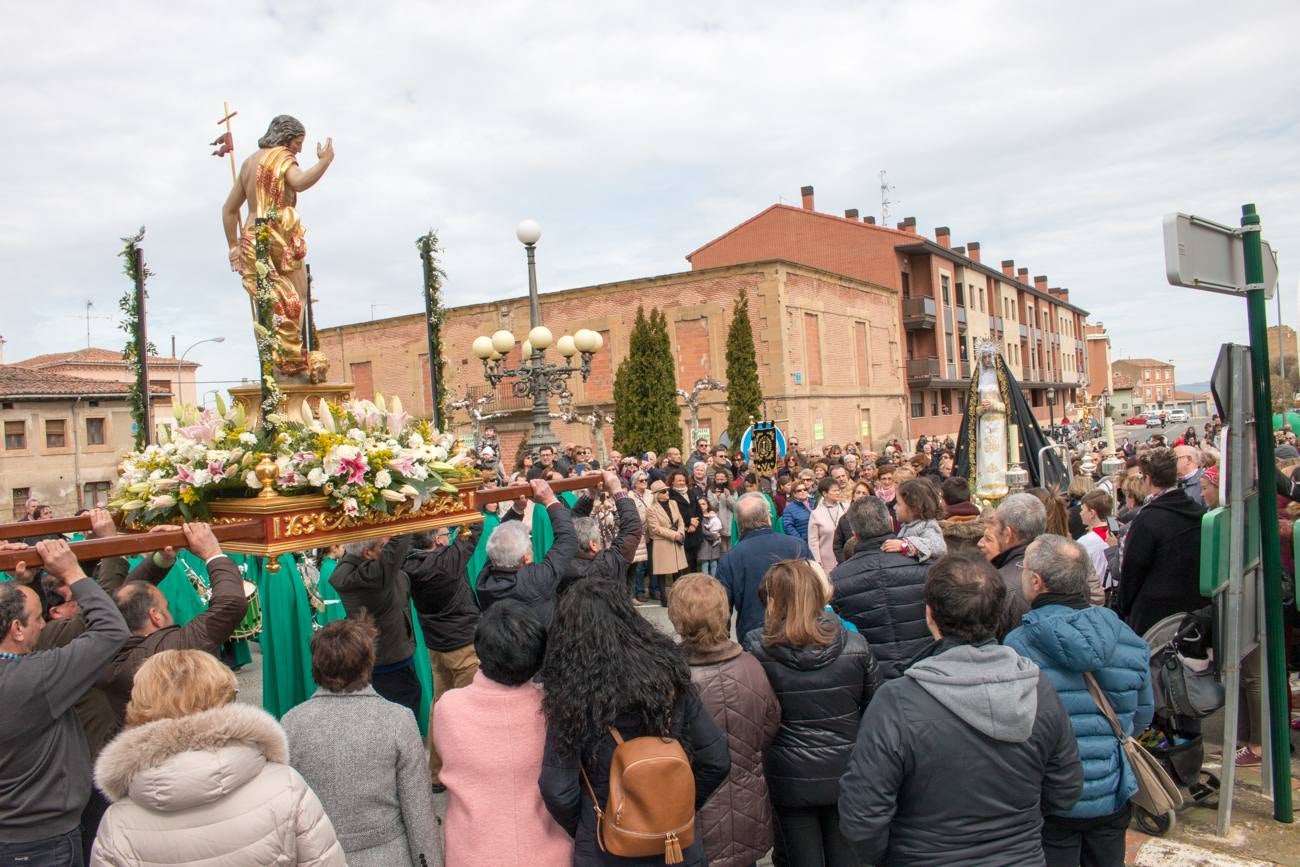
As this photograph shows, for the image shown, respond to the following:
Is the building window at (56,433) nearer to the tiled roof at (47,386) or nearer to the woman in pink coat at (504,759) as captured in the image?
the tiled roof at (47,386)

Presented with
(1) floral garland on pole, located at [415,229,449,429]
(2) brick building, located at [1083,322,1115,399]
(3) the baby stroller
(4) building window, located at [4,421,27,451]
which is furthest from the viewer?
(2) brick building, located at [1083,322,1115,399]

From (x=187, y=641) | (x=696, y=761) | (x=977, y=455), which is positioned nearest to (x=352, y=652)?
(x=187, y=641)

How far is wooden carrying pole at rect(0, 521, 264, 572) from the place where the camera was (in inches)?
Answer: 127

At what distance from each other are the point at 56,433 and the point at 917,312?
115ft

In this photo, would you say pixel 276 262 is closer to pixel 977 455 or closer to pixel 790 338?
pixel 977 455

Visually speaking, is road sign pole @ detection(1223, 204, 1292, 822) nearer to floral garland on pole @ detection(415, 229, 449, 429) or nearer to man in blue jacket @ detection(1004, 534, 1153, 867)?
man in blue jacket @ detection(1004, 534, 1153, 867)

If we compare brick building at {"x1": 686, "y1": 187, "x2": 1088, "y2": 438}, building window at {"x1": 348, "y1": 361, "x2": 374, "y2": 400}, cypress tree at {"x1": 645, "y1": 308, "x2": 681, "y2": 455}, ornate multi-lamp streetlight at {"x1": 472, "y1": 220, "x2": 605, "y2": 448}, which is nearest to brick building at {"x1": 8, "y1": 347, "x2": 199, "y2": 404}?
building window at {"x1": 348, "y1": 361, "x2": 374, "y2": 400}

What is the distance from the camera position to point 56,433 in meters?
38.2

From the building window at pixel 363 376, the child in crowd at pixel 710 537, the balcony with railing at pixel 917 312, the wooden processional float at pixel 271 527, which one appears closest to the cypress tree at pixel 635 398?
the child in crowd at pixel 710 537

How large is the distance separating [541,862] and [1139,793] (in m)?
2.29

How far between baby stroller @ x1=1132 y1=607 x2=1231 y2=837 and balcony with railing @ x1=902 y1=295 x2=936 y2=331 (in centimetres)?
3749

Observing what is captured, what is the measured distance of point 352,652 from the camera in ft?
10.8

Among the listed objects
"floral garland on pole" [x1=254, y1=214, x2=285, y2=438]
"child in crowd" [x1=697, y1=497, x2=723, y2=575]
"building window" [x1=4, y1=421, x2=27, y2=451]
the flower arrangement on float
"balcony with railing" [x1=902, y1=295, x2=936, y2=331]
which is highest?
"balcony with railing" [x1=902, y1=295, x2=936, y2=331]

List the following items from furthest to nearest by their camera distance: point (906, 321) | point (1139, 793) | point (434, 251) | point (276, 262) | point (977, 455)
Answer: point (906, 321), point (977, 455), point (434, 251), point (276, 262), point (1139, 793)
